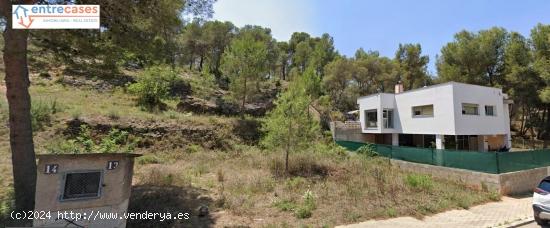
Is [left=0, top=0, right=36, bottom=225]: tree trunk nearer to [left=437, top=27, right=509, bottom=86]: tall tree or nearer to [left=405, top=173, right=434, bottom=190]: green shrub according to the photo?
[left=405, top=173, right=434, bottom=190]: green shrub

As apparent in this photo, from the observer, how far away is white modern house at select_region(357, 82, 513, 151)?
Answer: 1936cm

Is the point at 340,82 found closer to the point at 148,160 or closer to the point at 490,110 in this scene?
the point at 490,110

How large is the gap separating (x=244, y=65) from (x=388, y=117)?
12831mm

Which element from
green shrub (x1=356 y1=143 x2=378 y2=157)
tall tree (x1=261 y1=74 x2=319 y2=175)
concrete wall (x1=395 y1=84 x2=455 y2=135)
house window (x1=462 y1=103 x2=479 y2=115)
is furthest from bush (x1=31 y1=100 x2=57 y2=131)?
house window (x1=462 y1=103 x2=479 y2=115)

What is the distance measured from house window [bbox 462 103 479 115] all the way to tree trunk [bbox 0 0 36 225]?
2281 centimetres

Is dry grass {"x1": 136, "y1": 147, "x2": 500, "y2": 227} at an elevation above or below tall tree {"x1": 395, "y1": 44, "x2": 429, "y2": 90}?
below

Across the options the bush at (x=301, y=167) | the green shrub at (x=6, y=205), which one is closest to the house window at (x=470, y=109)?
the bush at (x=301, y=167)

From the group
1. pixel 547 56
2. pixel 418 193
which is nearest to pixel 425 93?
pixel 418 193

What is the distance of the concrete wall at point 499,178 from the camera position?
1153 cm

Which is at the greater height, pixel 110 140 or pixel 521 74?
pixel 521 74

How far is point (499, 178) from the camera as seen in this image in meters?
11.4

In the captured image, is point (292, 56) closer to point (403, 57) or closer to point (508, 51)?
point (403, 57)

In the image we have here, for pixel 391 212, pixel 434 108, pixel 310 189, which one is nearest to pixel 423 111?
pixel 434 108

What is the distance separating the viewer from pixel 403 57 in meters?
37.5
